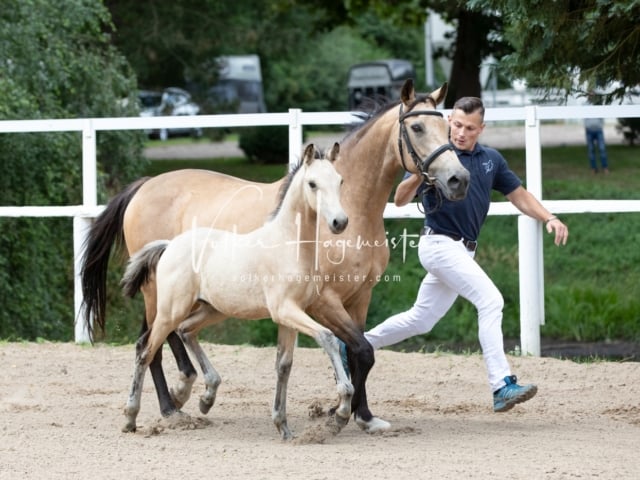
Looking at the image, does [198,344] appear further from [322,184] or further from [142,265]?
[322,184]

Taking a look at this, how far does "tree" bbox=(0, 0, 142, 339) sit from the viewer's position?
35.3 ft

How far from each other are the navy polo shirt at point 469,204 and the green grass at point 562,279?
4167 millimetres

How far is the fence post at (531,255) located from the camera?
8.47 meters

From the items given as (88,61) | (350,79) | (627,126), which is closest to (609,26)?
(88,61)

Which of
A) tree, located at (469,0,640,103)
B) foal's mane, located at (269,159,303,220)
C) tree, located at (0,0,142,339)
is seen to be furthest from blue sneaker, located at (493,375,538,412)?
tree, located at (0,0,142,339)

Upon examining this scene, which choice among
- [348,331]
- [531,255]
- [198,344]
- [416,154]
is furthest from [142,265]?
[531,255]

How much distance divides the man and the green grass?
3971mm

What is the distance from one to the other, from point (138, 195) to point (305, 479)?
2.73 m

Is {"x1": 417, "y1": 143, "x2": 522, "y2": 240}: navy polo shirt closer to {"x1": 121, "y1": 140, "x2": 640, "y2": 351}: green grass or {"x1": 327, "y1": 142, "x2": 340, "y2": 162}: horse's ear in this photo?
{"x1": 327, "y1": 142, "x2": 340, "y2": 162}: horse's ear

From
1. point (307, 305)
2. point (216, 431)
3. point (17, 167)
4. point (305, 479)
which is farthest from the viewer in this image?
point (17, 167)

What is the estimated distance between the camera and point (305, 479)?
15.8ft

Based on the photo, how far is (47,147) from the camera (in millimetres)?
11039

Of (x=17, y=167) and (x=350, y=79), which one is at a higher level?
(x=350, y=79)

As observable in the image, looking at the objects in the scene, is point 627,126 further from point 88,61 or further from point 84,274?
point 84,274
